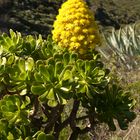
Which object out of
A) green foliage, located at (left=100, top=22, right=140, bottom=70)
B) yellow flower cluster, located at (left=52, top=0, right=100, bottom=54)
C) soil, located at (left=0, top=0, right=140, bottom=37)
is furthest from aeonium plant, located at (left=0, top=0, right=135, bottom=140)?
soil, located at (left=0, top=0, right=140, bottom=37)

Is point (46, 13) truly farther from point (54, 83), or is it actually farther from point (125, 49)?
point (54, 83)

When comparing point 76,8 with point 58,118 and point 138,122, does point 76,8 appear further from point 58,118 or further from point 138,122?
point 138,122

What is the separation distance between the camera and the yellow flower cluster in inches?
129

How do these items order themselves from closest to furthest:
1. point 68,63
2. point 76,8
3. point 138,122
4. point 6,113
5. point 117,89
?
point 6,113
point 68,63
point 117,89
point 76,8
point 138,122

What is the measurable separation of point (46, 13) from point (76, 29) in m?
30.9

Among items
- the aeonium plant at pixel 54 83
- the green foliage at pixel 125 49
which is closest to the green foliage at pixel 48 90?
the aeonium plant at pixel 54 83

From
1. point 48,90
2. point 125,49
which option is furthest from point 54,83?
point 125,49

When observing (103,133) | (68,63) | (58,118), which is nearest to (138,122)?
(103,133)

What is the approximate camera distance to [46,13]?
33938mm

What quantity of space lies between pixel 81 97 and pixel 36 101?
0.94 ft

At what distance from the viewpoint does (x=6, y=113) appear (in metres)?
2.78

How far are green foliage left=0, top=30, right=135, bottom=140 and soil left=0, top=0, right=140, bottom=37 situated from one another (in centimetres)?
2454

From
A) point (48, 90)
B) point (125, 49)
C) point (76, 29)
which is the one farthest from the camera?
point (125, 49)

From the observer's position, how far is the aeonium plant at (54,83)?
9.16ft
